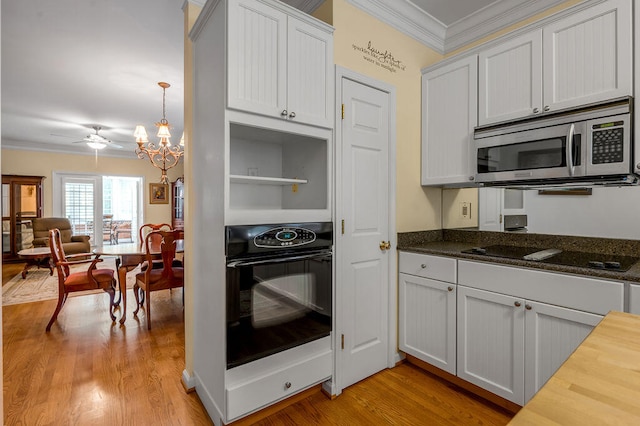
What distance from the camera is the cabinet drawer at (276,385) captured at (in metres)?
1.65

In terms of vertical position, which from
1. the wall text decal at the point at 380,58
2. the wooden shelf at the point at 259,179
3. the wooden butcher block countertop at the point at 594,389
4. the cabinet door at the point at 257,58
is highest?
the wall text decal at the point at 380,58

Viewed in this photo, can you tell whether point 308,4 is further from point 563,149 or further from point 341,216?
point 563,149

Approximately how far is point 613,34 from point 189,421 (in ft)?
10.6

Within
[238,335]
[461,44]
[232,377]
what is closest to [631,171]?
[461,44]

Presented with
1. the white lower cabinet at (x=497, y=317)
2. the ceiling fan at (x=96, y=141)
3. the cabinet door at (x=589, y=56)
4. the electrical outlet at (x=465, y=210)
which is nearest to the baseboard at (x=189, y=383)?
the white lower cabinet at (x=497, y=317)

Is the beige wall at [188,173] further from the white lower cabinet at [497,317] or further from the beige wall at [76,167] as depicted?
the beige wall at [76,167]

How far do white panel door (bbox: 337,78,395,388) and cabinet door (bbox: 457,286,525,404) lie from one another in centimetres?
56

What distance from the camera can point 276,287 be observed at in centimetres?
175

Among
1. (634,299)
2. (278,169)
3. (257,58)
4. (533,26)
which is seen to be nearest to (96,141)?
(278,169)

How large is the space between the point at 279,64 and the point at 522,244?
2.10m

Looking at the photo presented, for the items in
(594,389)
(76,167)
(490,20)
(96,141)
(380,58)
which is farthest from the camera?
(76,167)

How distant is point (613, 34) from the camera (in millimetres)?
1717

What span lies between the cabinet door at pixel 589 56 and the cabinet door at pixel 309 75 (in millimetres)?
1352

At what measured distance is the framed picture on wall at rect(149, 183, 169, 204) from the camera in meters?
8.20
